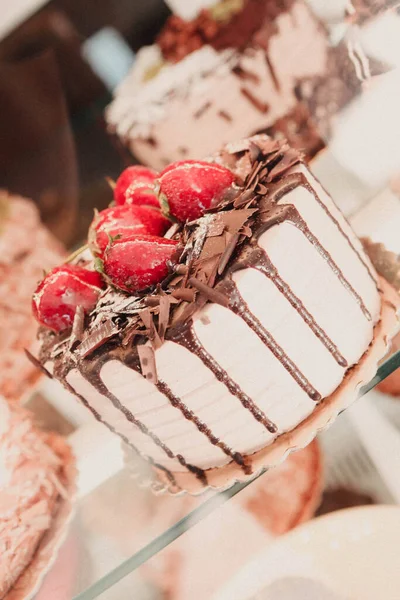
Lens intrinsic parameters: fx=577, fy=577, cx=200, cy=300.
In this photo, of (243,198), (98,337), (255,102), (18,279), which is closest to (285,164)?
(243,198)

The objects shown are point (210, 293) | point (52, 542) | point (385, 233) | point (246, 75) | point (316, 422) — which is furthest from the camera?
point (246, 75)

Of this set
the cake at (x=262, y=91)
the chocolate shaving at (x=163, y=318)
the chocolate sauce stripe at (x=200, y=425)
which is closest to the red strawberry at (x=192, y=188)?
the chocolate shaving at (x=163, y=318)

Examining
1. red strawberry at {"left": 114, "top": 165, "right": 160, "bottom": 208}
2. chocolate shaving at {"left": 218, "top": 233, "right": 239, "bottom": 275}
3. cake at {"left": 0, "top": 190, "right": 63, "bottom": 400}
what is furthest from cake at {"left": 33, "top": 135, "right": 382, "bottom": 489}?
cake at {"left": 0, "top": 190, "right": 63, "bottom": 400}

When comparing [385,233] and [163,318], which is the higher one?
[163,318]

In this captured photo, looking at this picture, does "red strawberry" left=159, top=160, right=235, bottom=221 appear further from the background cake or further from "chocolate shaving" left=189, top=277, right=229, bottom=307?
the background cake

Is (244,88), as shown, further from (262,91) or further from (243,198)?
(243,198)

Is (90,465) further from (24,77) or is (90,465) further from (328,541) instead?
(24,77)

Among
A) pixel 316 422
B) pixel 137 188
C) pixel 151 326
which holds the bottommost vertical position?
pixel 316 422
